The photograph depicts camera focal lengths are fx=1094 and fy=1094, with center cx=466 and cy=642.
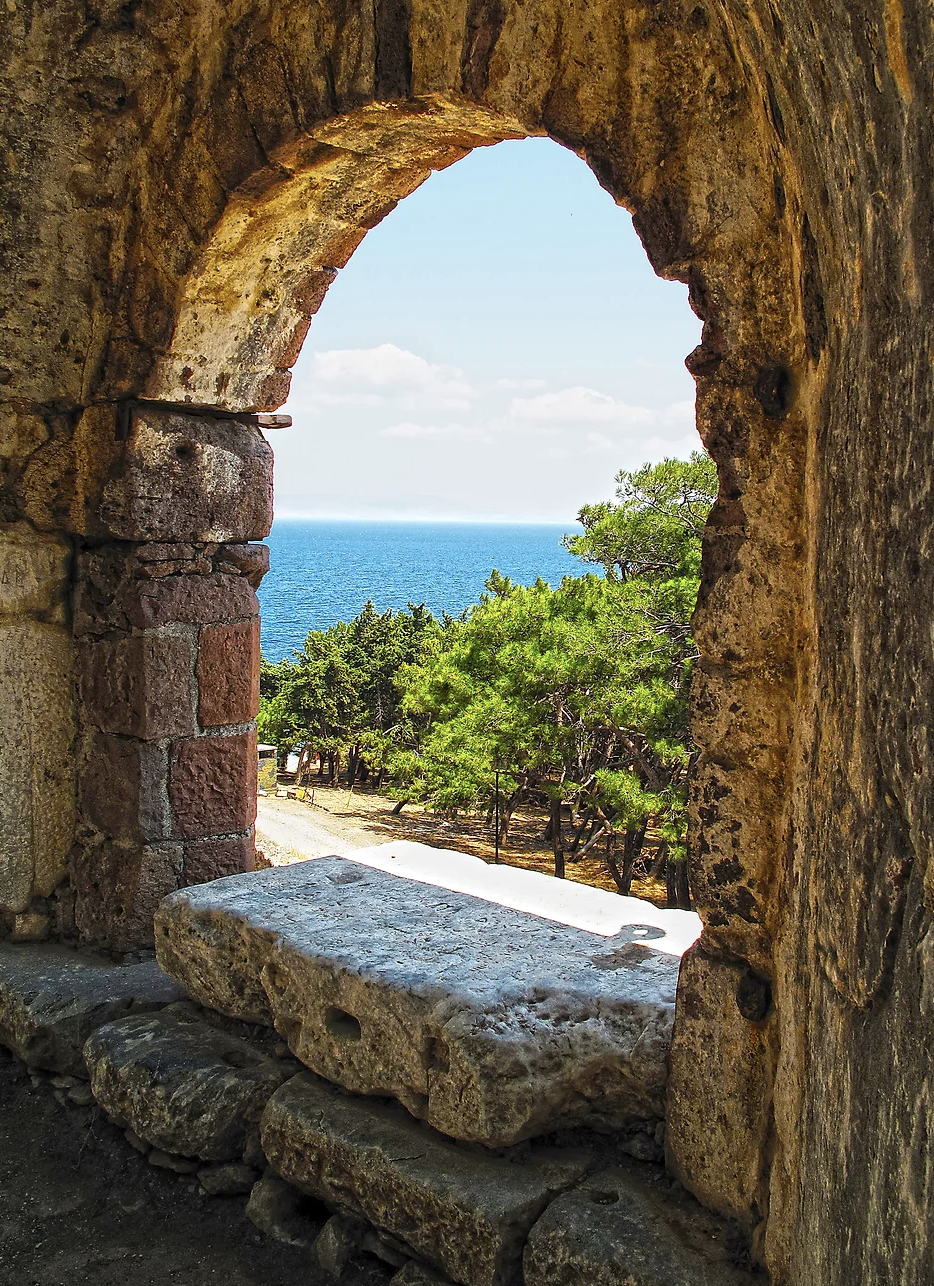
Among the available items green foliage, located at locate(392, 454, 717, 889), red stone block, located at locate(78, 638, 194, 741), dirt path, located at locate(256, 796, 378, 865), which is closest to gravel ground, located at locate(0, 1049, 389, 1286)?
red stone block, located at locate(78, 638, 194, 741)

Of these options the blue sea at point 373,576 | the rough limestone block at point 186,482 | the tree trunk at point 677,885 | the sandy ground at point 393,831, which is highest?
the rough limestone block at point 186,482

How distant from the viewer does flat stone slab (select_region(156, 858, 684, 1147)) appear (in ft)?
7.04

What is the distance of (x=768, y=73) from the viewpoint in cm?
159

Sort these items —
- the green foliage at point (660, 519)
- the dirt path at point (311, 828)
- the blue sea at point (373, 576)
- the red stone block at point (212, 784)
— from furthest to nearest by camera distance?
the blue sea at point (373, 576) < the dirt path at point (311, 828) < the green foliage at point (660, 519) < the red stone block at point (212, 784)

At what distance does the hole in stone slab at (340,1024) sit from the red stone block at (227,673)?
1.14 metres

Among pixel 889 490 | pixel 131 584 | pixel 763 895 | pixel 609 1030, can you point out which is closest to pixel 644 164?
pixel 889 490

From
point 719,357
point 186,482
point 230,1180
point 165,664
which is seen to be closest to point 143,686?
point 165,664

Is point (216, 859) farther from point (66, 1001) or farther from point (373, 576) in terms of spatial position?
point (373, 576)

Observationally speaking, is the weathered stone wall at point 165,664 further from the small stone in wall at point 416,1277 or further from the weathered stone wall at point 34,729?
the small stone in wall at point 416,1277

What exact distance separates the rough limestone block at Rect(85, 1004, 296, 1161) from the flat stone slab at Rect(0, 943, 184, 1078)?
0.45ft

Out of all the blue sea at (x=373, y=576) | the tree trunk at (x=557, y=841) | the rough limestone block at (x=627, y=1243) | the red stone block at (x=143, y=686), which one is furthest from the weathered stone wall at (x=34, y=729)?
the blue sea at (x=373, y=576)

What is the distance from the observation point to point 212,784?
10.9ft

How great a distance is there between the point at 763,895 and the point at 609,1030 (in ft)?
1.59

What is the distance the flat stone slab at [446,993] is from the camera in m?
2.14
